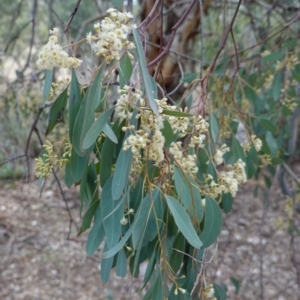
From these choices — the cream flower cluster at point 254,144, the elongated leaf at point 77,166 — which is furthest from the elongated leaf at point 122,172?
the cream flower cluster at point 254,144

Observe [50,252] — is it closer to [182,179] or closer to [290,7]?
[290,7]

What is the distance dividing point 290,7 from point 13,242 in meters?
2.22

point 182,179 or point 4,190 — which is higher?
point 182,179

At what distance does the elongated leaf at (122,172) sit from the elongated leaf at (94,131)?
2.1 inches

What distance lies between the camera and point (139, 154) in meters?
0.66

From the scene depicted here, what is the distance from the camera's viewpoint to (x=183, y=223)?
25.7 inches

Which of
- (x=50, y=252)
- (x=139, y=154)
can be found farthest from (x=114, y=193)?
(x=50, y=252)

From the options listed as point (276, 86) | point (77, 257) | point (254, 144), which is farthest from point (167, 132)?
point (77, 257)

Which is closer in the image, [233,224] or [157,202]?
[157,202]

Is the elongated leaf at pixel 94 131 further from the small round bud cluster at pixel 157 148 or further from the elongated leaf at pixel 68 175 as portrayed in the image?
the elongated leaf at pixel 68 175

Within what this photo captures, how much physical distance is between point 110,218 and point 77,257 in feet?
7.26

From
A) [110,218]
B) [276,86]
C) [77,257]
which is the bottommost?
[77,257]

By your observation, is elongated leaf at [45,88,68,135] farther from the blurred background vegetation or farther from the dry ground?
the dry ground

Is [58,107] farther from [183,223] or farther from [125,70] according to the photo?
[183,223]
